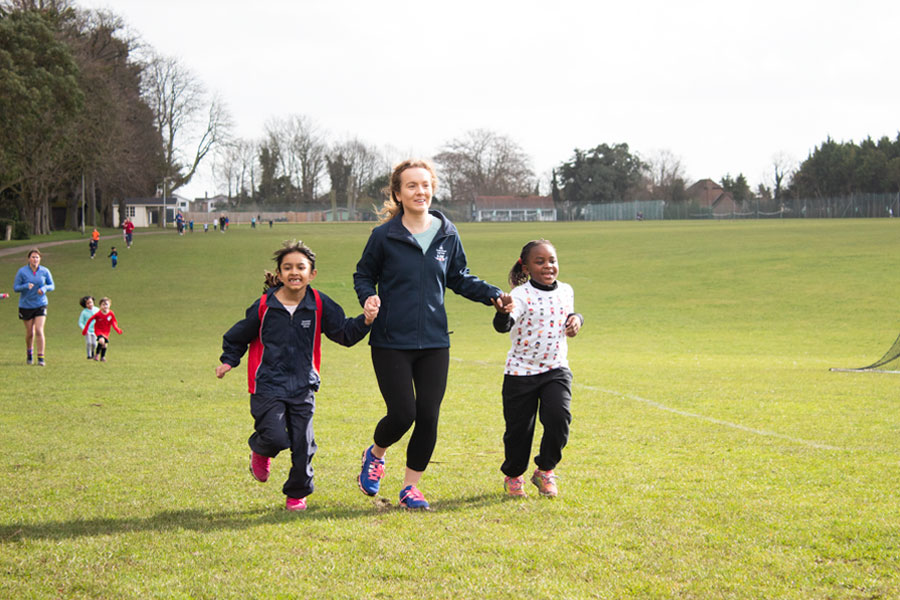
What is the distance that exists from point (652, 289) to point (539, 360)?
32.2m

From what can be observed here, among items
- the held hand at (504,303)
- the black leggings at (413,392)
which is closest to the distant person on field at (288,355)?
the black leggings at (413,392)

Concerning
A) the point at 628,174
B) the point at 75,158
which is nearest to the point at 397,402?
the point at 75,158

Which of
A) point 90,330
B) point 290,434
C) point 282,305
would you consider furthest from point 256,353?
point 90,330

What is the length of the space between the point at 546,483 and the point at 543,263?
5.06 feet

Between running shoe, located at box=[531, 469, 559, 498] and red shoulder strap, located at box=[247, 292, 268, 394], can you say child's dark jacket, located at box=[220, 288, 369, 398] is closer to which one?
red shoulder strap, located at box=[247, 292, 268, 394]

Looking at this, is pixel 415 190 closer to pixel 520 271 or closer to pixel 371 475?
pixel 520 271

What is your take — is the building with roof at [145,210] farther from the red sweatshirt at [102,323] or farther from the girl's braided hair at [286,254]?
the girl's braided hair at [286,254]

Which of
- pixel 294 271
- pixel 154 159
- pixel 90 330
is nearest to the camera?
pixel 294 271

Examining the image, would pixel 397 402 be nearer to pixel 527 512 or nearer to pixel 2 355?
pixel 527 512

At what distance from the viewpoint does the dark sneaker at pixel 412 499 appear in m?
5.54

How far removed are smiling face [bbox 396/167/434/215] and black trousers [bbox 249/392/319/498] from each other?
1459 millimetres

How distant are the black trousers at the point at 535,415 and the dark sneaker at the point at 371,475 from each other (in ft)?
2.91

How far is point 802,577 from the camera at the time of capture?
4.12 metres

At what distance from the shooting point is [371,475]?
5.88 m
